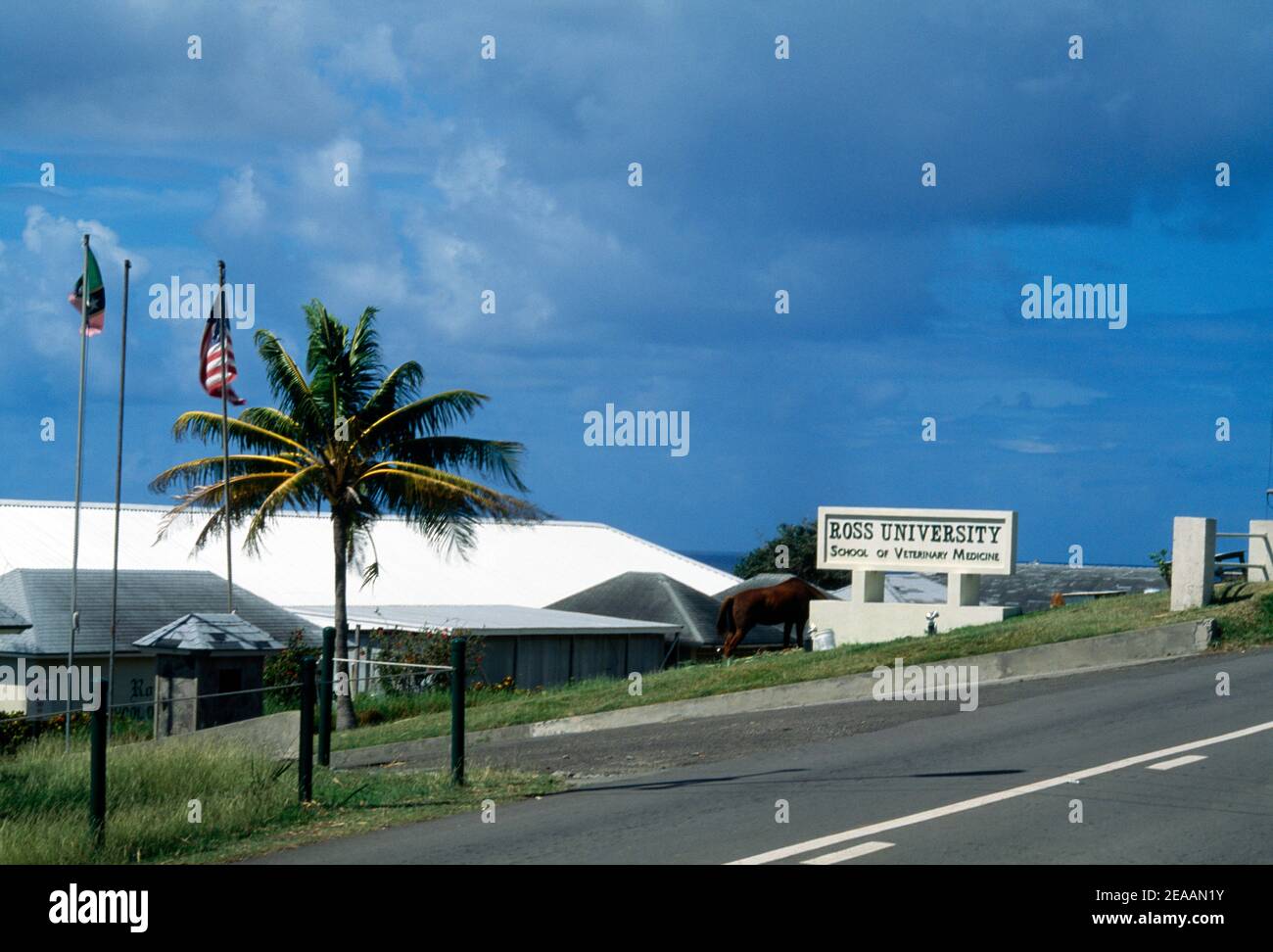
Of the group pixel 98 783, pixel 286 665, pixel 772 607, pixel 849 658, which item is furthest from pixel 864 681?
pixel 286 665

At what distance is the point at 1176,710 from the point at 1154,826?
18.3ft

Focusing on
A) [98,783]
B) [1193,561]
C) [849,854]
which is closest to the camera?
[849,854]

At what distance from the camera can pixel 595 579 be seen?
48.6 m

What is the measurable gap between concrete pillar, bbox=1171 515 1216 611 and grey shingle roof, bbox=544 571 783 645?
57.9 ft

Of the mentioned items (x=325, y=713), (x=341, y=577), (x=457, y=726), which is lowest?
(x=325, y=713)

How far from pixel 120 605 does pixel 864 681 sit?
19773 mm

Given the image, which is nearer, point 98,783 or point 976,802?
point 98,783

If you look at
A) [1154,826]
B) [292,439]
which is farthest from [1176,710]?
[292,439]

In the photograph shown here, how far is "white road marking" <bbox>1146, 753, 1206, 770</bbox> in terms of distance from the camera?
35.1 feet

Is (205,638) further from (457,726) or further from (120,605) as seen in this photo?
(120,605)

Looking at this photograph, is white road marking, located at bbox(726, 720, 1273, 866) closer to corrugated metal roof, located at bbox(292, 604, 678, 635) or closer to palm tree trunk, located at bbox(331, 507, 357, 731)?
palm tree trunk, located at bbox(331, 507, 357, 731)

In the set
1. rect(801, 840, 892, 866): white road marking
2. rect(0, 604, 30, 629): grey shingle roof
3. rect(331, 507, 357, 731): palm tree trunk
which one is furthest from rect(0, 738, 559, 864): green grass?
rect(331, 507, 357, 731): palm tree trunk

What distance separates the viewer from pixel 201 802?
32.8 feet
